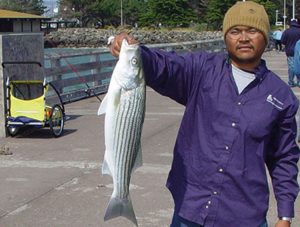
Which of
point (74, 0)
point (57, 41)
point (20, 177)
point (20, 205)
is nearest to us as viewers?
point (20, 205)

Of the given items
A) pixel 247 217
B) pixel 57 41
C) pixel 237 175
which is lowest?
pixel 57 41

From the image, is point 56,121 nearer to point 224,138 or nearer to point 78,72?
point 78,72

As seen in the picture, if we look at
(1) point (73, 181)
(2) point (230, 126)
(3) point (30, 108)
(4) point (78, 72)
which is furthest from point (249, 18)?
(4) point (78, 72)

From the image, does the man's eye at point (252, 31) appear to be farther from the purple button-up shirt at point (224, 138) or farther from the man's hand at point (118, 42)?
the man's hand at point (118, 42)

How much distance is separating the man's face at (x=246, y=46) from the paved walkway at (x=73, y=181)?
298 centimetres

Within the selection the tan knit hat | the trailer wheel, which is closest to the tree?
the trailer wheel

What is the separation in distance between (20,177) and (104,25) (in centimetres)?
10915

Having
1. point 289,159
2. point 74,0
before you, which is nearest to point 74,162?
point 289,159

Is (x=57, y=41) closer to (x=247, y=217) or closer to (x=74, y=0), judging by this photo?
(x=74, y=0)

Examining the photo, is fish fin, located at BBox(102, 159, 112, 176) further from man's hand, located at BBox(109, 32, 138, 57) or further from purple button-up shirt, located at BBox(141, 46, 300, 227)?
man's hand, located at BBox(109, 32, 138, 57)

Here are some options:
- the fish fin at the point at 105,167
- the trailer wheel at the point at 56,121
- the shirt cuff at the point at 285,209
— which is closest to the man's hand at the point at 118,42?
the fish fin at the point at 105,167

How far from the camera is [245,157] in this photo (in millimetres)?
3348

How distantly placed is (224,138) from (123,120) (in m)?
0.51

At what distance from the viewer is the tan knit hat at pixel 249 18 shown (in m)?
3.37
